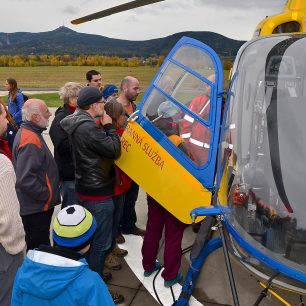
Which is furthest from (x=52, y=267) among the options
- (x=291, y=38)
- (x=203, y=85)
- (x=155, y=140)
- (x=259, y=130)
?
(x=291, y=38)

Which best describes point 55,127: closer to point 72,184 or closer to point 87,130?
point 72,184

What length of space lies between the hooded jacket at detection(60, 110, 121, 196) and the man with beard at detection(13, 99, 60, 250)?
228 mm

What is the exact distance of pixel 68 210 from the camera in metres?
2.13

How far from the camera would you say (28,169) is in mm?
3059

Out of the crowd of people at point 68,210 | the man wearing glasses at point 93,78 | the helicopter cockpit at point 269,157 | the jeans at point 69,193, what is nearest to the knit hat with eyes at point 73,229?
the crowd of people at point 68,210

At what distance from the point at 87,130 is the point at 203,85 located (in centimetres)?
98

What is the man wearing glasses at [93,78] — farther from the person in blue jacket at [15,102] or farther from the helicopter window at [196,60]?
the helicopter window at [196,60]

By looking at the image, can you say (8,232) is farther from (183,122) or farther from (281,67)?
(281,67)

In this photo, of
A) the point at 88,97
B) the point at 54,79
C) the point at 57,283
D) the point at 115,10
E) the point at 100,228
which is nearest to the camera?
the point at 57,283

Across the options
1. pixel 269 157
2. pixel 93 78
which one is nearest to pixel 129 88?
pixel 93 78

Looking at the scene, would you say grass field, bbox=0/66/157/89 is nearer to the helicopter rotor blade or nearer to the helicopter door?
the helicopter rotor blade

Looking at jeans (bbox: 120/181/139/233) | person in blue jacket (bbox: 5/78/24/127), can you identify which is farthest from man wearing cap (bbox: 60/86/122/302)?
person in blue jacket (bbox: 5/78/24/127)

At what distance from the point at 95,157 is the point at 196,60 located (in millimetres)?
1142

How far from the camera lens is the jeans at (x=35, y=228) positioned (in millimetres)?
3270
